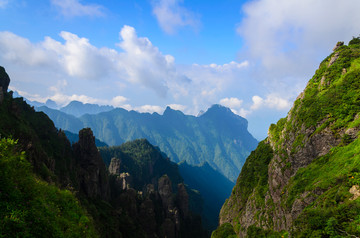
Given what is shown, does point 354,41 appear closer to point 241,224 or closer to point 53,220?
point 241,224

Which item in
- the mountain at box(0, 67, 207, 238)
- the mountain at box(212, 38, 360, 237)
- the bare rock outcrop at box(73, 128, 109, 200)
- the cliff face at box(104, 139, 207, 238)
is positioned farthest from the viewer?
the cliff face at box(104, 139, 207, 238)

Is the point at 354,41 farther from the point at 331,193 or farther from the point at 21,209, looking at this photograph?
the point at 21,209

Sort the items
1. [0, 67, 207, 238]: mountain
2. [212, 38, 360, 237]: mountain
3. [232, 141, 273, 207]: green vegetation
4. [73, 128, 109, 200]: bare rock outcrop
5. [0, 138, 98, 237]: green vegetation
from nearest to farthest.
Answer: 1. [0, 138, 98, 237]: green vegetation
2. [0, 67, 207, 238]: mountain
3. [212, 38, 360, 237]: mountain
4. [232, 141, 273, 207]: green vegetation
5. [73, 128, 109, 200]: bare rock outcrop

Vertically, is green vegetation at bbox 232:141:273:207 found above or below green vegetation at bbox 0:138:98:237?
above

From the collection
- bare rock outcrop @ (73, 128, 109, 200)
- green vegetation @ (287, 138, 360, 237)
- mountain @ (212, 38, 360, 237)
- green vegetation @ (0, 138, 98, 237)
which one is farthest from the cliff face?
green vegetation @ (0, 138, 98, 237)

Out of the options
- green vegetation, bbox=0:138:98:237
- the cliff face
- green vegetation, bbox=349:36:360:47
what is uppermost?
green vegetation, bbox=349:36:360:47

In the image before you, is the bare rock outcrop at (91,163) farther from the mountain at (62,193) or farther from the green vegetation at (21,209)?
the green vegetation at (21,209)

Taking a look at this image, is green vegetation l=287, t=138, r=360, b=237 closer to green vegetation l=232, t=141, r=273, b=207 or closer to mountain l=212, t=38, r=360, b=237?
mountain l=212, t=38, r=360, b=237

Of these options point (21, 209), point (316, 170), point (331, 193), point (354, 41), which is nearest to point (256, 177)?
point (316, 170)
